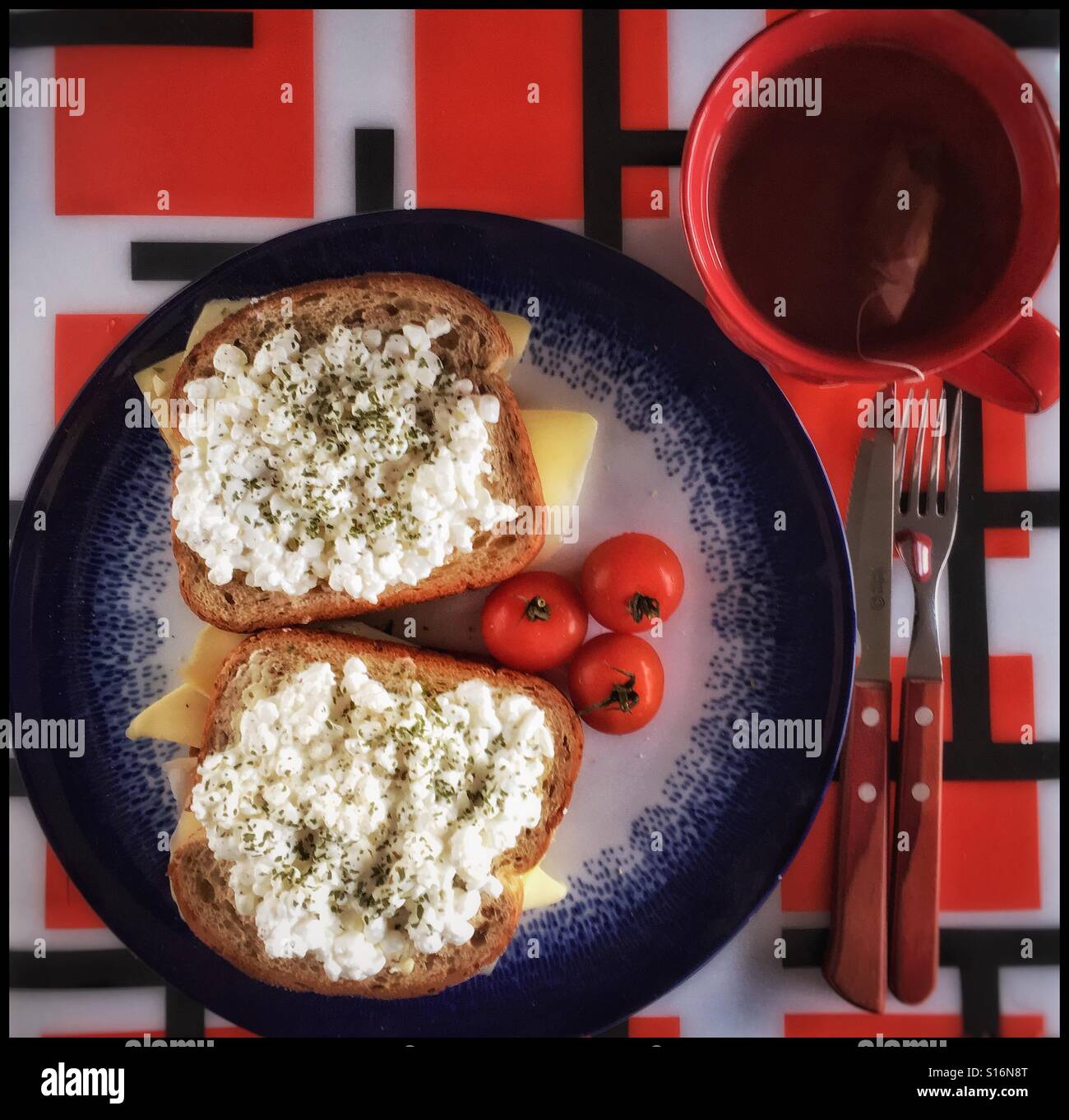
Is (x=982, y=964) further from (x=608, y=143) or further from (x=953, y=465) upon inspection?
(x=608, y=143)

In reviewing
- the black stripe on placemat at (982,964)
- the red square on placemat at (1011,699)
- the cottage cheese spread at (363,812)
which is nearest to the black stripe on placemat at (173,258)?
the cottage cheese spread at (363,812)

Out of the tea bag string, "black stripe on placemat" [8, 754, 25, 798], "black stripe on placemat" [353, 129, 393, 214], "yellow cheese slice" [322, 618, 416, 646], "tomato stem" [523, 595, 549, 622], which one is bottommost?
"black stripe on placemat" [8, 754, 25, 798]

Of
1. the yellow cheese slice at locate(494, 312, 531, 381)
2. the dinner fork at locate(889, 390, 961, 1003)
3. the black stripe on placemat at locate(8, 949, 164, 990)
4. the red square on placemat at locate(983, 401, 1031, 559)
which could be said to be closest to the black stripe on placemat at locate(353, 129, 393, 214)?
the yellow cheese slice at locate(494, 312, 531, 381)

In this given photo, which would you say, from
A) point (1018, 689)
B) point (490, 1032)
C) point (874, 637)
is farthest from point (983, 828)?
point (490, 1032)

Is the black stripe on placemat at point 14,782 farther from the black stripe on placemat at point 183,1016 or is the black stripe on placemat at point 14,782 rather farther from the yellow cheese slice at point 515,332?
the yellow cheese slice at point 515,332

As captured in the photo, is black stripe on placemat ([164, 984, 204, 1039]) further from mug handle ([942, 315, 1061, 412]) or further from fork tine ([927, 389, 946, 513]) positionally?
mug handle ([942, 315, 1061, 412])

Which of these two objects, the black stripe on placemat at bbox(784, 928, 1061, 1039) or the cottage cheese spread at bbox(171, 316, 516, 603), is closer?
the cottage cheese spread at bbox(171, 316, 516, 603)

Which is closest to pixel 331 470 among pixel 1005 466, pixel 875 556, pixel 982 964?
pixel 875 556
